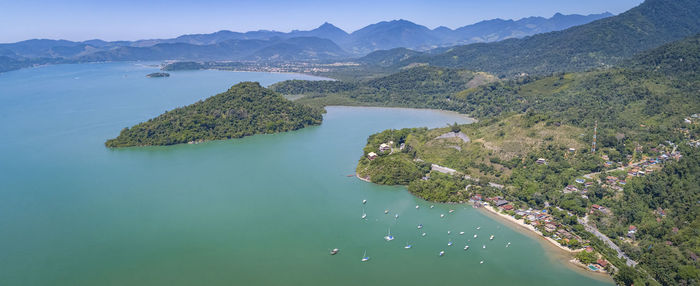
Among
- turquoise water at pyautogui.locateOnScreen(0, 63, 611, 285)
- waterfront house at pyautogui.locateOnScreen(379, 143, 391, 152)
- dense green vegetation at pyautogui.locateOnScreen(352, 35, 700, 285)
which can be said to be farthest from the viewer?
waterfront house at pyautogui.locateOnScreen(379, 143, 391, 152)

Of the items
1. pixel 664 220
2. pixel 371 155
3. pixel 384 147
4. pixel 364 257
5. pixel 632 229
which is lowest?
pixel 364 257

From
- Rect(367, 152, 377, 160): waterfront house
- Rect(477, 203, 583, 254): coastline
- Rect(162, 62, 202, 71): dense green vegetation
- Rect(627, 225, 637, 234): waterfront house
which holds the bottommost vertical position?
Rect(477, 203, 583, 254): coastline

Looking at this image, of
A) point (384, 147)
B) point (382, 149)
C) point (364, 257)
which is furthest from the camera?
point (384, 147)

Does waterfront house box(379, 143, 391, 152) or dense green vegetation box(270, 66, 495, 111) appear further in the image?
dense green vegetation box(270, 66, 495, 111)

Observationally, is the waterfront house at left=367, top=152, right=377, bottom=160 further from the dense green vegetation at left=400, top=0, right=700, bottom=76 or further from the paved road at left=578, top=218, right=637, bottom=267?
the dense green vegetation at left=400, top=0, right=700, bottom=76

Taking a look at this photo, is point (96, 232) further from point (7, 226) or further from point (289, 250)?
point (289, 250)

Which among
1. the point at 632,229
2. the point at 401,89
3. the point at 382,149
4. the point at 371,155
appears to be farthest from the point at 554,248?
the point at 401,89

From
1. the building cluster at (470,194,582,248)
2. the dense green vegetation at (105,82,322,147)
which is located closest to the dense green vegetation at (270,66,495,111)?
the dense green vegetation at (105,82,322,147)

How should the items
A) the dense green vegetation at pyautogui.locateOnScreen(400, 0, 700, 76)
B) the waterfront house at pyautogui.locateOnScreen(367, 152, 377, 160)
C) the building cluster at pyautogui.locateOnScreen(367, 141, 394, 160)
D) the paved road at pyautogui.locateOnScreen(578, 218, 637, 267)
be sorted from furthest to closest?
1. the dense green vegetation at pyautogui.locateOnScreen(400, 0, 700, 76)
2. the building cluster at pyautogui.locateOnScreen(367, 141, 394, 160)
3. the waterfront house at pyautogui.locateOnScreen(367, 152, 377, 160)
4. the paved road at pyautogui.locateOnScreen(578, 218, 637, 267)

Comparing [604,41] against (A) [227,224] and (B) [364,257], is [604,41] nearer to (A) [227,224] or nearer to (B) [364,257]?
(B) [364,257]
